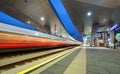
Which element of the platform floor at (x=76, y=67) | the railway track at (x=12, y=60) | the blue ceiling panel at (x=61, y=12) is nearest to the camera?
the platform floor at (x=76, y=67)

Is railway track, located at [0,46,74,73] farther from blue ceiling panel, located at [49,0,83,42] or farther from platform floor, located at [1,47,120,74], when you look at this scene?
blue ceiling panel, located at [49,0,83,42]

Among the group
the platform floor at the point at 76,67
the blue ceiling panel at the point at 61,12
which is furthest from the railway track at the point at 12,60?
the blue ceiling panel at the point at 61,12

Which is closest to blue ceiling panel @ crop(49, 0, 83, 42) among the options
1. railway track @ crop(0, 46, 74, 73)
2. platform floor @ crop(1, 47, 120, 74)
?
railway track @ crop(0, 46, 74, 73)

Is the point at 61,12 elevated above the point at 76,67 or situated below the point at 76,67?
above

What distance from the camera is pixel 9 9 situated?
2.65 metres

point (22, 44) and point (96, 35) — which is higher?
point (96, 35)

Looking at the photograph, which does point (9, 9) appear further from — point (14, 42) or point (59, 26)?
point (59, 26)

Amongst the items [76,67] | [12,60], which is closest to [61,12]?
[12,60]

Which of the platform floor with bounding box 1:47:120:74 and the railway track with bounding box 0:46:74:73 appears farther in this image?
the railway track with bounding box 0:46:74:73

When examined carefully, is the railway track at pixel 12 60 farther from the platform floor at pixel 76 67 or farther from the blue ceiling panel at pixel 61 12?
the blue ceiling panel at pixel 61 12

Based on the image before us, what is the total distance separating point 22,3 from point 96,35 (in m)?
24.1

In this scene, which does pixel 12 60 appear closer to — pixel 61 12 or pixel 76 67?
pixel 76 67

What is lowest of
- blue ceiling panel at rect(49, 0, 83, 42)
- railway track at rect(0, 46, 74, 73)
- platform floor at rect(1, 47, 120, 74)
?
platform floor at rect(1, 47, 120, 74)

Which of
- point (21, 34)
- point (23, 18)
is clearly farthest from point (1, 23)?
point (23, 18)
